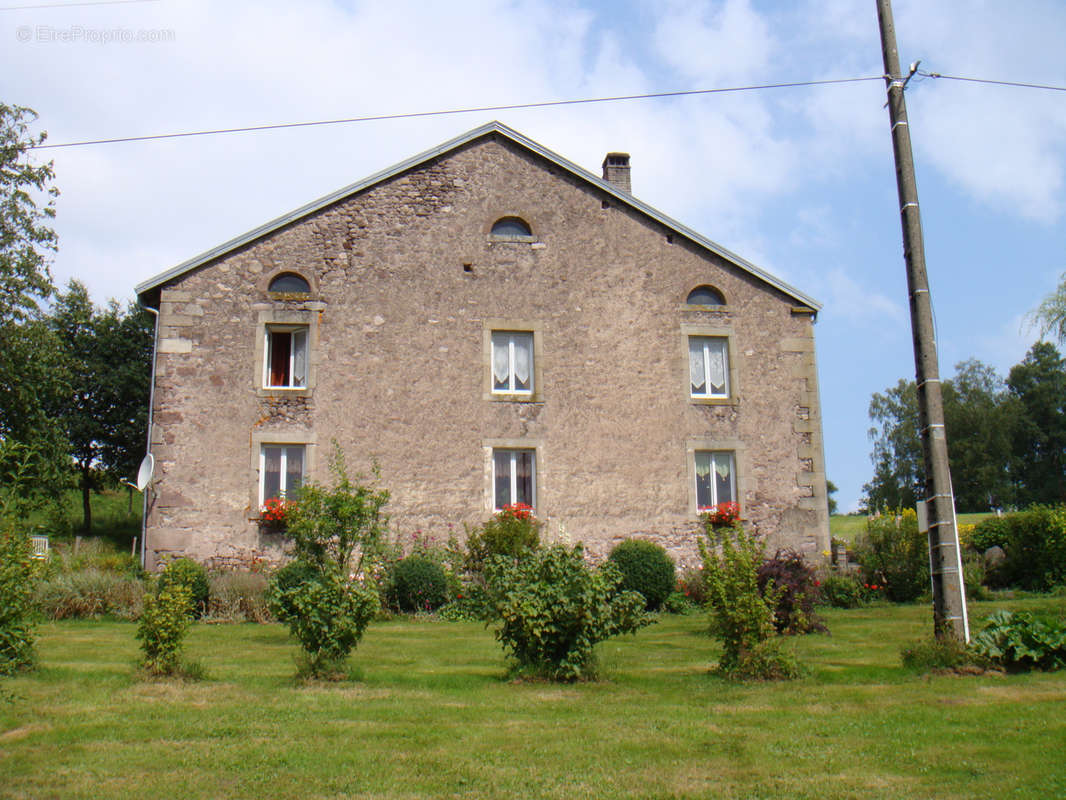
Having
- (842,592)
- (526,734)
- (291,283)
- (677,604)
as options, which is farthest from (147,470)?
(842,592)

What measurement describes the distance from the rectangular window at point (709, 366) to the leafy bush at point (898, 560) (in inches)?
145

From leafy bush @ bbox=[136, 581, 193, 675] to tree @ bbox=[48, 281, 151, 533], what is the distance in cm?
2880

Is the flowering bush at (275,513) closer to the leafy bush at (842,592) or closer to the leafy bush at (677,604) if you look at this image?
the leafy bush at (677,604)

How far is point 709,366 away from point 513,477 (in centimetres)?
436

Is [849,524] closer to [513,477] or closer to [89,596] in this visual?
[513,477]

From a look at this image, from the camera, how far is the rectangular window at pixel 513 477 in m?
17.6

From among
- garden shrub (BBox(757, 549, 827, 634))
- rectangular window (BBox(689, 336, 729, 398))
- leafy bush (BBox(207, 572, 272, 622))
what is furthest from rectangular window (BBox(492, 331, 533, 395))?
garden shrub (BBox(757, 549, 827, 634))

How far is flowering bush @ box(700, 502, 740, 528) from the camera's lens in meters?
17.8

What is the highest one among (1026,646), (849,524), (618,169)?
(618,169)

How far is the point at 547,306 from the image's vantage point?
724 inches

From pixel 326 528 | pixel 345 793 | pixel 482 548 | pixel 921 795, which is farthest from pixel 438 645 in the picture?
pixel 921 795

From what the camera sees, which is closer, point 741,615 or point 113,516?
point 741,615

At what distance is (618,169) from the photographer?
2044 cm

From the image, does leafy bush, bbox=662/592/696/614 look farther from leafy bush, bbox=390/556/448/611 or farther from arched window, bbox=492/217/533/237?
arched window, bbox=492/217/533/237
